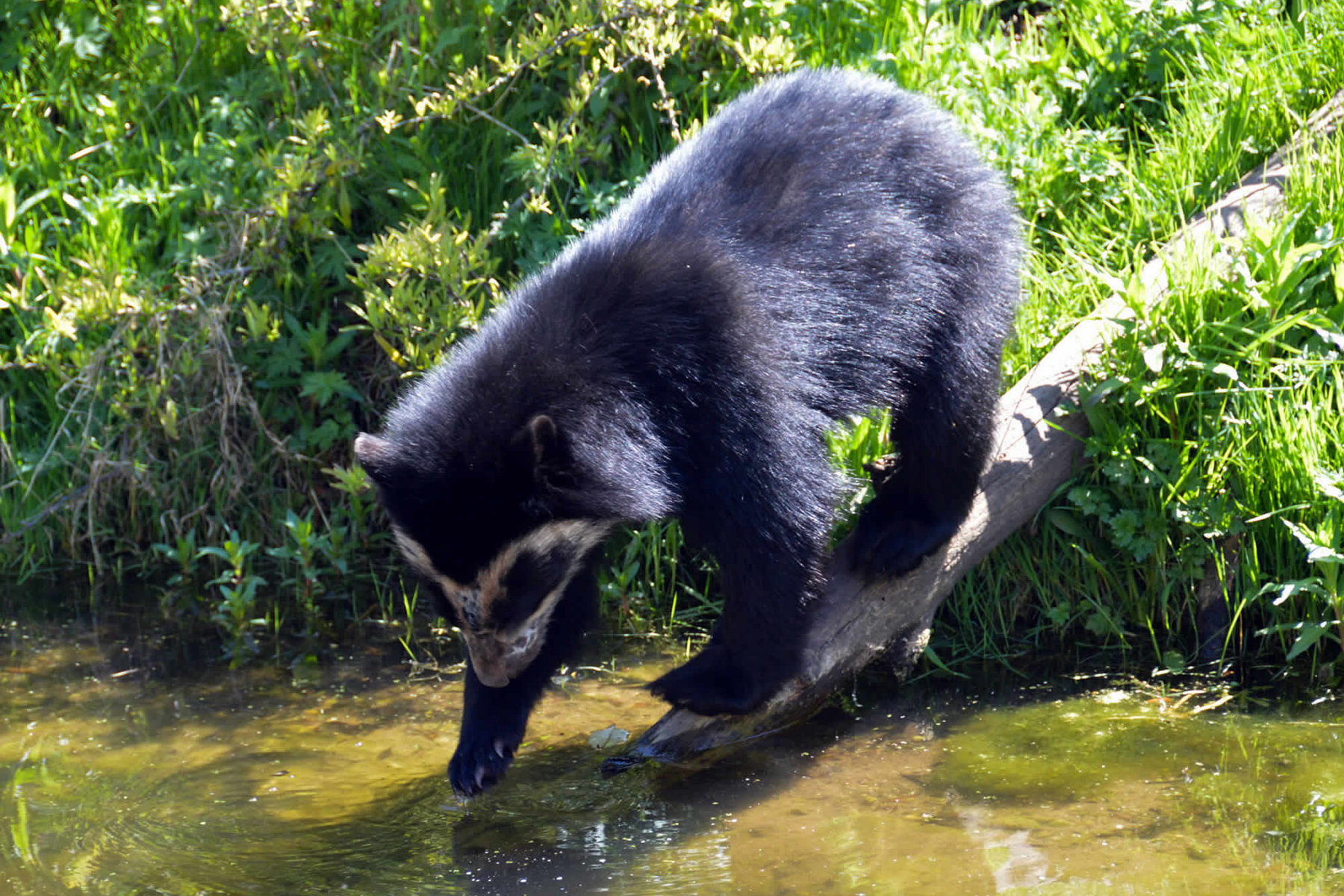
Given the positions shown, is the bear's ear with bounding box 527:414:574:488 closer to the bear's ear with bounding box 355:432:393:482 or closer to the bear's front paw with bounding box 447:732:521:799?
the bear's ear with bounding box 355:432:393:482

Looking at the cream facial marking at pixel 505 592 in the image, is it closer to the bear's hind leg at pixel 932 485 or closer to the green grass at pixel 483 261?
the bear's hind leg at pixel 932 485

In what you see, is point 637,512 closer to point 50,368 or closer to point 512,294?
point 512,294

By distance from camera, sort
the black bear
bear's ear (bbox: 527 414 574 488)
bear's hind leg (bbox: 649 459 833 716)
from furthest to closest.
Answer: bear's hind leg (bbox: 649 459 833 716), the black bear, bear's ear (bbox: 527 414 574 488)

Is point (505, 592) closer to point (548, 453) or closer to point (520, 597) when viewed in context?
point (520, 597)

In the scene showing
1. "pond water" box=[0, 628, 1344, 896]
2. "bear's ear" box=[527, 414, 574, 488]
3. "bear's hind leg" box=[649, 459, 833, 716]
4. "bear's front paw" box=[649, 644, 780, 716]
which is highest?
"bear's ear" box=[527, 414, 574, 488]

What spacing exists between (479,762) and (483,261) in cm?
192

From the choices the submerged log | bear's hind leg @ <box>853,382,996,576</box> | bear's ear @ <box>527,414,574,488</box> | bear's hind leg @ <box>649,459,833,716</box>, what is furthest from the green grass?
bear's ear @ <box>527,414,574,488</box>

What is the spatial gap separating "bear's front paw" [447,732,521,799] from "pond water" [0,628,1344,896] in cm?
6

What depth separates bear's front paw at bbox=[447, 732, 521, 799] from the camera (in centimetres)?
394

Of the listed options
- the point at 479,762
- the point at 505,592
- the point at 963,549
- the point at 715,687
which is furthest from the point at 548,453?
the point at 963,549

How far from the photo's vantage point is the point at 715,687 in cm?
389

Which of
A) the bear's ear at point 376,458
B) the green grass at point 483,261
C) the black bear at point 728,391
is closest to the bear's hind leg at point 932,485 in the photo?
the black bear at point 728,391

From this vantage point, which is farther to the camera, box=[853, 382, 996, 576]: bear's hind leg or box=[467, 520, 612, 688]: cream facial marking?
box=[853, 382, 996, 576]: bear's hind leg

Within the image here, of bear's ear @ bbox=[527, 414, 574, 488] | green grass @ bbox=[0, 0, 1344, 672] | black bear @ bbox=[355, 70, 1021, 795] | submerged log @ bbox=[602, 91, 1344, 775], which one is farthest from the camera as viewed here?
green grass @ bbox=[0, 0, 1344, 672]
